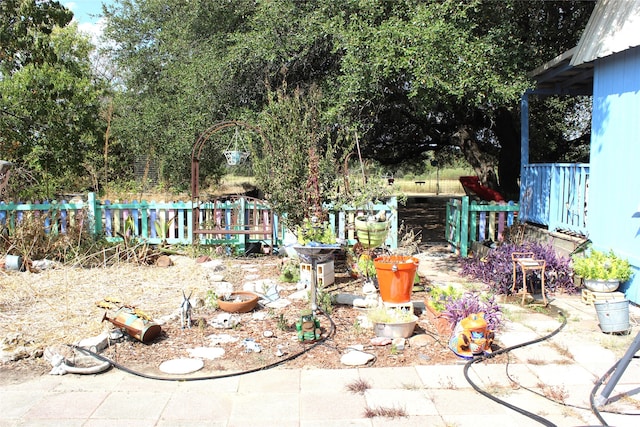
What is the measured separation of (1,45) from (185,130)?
353 centimetres

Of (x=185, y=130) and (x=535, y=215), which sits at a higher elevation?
(x=185, y=130)

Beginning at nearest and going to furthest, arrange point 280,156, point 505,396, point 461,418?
1. point 461,418
2. point 505,396
3. point 280,156

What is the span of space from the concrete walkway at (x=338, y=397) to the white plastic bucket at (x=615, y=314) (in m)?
0.49

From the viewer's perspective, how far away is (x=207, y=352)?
433cm

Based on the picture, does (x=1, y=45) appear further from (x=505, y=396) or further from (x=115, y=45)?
(x=505, y=396)

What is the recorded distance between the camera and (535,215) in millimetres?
8086

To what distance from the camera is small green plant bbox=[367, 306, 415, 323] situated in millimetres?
4633

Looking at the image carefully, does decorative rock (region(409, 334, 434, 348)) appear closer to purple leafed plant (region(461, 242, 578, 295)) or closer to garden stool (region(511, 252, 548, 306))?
garden stool (region(511, 252, 548, 306))

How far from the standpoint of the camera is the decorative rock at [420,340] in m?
4.47

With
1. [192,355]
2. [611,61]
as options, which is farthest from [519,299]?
[192,355]

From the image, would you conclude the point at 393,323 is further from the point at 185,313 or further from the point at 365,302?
the point at 185,313

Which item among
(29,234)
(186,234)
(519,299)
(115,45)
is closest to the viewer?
(519,299)

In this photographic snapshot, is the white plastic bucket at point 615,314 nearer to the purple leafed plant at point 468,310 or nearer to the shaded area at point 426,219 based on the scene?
the purple leafed plant at point 468,310

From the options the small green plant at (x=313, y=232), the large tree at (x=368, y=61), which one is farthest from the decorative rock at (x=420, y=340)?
the large tree at (x=368, y=61)
